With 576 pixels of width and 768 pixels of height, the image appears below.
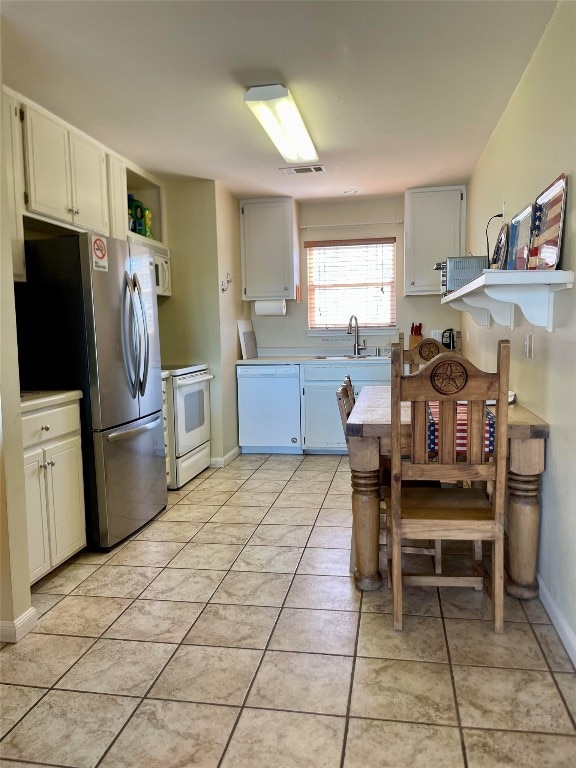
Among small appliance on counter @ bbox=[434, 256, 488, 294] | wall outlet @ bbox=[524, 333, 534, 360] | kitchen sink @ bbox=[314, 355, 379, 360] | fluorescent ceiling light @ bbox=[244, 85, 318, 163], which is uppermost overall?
fluorescent ceiling light @ bbox=[244, 85, 318, 163]

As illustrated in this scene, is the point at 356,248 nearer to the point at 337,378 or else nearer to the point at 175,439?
the point at 337,378

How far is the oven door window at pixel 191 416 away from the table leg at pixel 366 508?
6.30 feet

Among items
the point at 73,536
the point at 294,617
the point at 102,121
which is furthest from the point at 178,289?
the point at 294,617

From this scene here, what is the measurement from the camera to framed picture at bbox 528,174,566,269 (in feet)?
6.43

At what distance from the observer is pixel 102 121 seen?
301 cm

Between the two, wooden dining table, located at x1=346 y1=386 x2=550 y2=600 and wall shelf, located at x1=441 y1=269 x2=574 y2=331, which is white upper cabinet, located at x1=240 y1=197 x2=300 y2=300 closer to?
wooden dining table, located at x1=346 y1=386 x2=550 y2=600

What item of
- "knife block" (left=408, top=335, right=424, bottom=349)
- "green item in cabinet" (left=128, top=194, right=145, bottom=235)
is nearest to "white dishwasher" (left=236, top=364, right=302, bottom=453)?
"knife block" (left=408, top=335, right=424, bottom=349)

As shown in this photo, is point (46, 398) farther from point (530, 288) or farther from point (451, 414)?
point (530, 288)

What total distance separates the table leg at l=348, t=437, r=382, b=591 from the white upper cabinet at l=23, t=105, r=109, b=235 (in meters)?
2.01

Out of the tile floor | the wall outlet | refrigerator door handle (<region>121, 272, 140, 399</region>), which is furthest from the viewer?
refrigerator door handle (<region>121, 272, 140, 399</region>)

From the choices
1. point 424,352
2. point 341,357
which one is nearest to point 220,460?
point 341,357

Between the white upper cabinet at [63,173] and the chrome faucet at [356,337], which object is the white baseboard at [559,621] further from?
the chrome faucet at [356,337]

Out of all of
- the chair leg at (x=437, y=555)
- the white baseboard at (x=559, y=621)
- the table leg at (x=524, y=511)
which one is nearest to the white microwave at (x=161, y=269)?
the chair leg at (x=437, y=555)

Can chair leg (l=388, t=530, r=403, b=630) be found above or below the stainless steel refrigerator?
below
